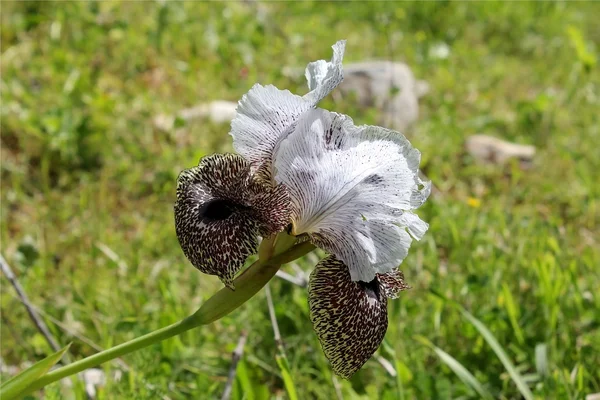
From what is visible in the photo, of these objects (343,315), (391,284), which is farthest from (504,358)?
(343,315)

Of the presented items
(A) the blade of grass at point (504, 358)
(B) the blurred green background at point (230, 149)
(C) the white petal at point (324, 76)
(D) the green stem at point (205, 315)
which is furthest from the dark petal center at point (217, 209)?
(A) the blade of grass at point (504, 358)

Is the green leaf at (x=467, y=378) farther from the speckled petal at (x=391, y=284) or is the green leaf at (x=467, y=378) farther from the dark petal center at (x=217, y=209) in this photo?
the dark petal center at (x=217, y=209)

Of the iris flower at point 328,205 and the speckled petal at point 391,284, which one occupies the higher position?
the iris flower at point 328,205

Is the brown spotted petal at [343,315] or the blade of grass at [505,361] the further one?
the blade of grass at [505,361]

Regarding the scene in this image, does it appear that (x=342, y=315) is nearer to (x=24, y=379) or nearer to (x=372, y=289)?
(x=372, y=289)

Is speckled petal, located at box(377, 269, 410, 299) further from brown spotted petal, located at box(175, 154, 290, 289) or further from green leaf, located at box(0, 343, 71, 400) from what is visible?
green leaf, located at box(0, 343, 71, 400)

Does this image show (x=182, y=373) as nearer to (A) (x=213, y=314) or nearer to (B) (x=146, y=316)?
(B) (x=146, y=316)

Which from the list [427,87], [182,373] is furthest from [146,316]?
[427,87]

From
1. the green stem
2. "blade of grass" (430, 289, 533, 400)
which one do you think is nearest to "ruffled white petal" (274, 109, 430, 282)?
the green stem
